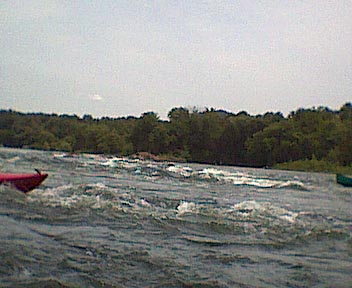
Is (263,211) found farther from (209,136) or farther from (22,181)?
(209,136)

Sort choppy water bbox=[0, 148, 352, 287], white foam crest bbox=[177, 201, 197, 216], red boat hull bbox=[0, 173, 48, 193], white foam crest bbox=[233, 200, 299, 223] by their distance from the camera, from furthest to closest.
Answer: red boat hull bbox=[0, 173, 48, 193] → white foam crest bbox=[233, 200, 299, 223] → white foam crest bbox=[177, 201, 197, 216] → choppy water bbox=[0, 148, 352, 287]

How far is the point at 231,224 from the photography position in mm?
10875

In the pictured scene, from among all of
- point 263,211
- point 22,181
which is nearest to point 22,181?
point 22,181

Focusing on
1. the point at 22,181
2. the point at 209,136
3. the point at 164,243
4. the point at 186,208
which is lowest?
the point at 164,243

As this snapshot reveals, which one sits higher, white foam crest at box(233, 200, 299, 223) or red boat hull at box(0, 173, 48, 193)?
red boat hull at box(0, 173, 48, 193)

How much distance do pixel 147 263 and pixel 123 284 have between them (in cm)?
111

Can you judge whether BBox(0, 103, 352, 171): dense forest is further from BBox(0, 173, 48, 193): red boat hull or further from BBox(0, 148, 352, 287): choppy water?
BBox(0, 148, 352, 287): choppy water

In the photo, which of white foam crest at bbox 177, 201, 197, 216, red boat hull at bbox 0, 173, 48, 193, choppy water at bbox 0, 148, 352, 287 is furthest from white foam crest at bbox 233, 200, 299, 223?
red boat hull at bbox 0, 173, 48, 193

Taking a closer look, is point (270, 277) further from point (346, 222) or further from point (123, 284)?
point (346, 222)

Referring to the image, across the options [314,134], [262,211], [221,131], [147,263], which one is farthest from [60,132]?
[147,263]

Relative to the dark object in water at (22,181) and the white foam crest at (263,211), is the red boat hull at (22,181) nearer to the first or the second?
the dark object in water at (22,181)

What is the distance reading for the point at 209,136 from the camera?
90.5 m

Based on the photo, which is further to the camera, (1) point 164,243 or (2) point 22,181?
(2) point 22,181

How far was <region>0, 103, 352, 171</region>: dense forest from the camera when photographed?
229ft
